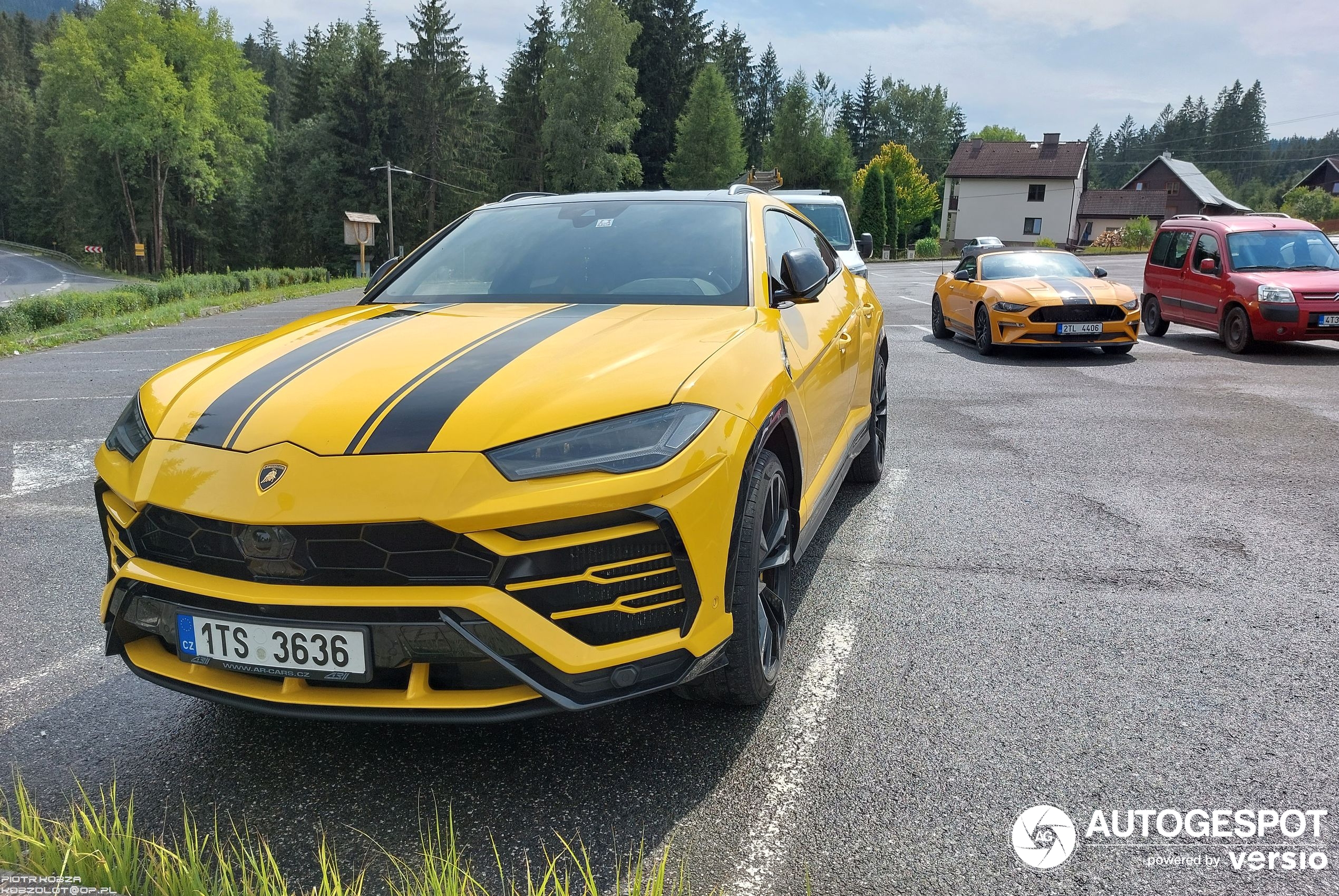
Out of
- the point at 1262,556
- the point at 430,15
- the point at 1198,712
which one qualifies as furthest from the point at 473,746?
the point at 430,15

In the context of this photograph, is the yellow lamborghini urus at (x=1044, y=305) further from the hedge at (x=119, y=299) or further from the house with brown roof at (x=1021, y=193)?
the house with brown roof at (x=1021, y=193)

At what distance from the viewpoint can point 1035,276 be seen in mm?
12430

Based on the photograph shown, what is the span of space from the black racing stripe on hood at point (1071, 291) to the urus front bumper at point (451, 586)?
10735 millimetres

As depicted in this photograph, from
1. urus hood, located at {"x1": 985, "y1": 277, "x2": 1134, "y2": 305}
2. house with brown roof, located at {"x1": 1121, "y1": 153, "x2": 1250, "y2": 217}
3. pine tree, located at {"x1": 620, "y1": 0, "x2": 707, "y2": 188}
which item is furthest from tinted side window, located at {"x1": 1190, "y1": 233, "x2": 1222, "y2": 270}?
house with brown roof, located at {"x1": 1121, "y1": 153, "x2": 1250, "y2": 217}

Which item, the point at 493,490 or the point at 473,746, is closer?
the point at 493,490

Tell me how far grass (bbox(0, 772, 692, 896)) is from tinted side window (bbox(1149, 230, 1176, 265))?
48.4 ft

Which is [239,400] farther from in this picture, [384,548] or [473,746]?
[473,746]

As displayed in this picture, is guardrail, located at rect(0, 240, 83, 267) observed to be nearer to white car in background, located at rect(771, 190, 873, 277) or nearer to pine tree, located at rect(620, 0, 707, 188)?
pine tree, located at rect(620, 0, 707, 188)

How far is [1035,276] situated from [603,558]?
11.7 meters

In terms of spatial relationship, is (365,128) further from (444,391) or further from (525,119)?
(444,391)

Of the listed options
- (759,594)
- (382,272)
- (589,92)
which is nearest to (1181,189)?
(589,92)

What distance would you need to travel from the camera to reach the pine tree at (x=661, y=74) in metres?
72.4

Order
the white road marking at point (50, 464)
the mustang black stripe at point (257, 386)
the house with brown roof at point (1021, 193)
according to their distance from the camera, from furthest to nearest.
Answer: the house with brown roof at point (1021, 193)
the white road marking at point (50, 464)
the mustang black stripe at point (257, 386)

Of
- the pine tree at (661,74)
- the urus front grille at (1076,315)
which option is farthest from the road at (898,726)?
the pine tree at (661,74)
